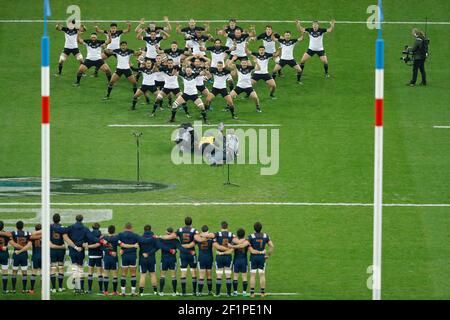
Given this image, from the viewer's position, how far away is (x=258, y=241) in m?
33.1

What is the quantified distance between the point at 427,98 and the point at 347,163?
23.8 ft

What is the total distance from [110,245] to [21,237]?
2303 millimetres

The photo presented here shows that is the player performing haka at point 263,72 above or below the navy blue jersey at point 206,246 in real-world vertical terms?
above

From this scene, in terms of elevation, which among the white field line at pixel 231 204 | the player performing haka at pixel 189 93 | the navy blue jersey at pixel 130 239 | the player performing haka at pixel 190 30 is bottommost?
the navy blue jersey at pixel 130 239

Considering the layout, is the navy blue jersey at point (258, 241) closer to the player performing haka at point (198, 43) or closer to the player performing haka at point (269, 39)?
the player performing haka at point (198, 43)

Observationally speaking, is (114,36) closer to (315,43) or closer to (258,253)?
(315,43)

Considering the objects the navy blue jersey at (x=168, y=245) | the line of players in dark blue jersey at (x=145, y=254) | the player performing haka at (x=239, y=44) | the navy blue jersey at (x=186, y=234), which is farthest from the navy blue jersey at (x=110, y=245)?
the player performing haka at (x=239, y=44)

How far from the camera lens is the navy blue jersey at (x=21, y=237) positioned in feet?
109

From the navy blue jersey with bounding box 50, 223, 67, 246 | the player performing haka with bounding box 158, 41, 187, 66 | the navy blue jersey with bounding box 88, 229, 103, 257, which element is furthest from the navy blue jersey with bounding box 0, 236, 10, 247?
the player performing haka with bounding box 158, 41, 187, 66

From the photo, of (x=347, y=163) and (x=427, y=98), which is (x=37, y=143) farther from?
(x=427, y=98)

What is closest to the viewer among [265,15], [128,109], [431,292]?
[431,292]

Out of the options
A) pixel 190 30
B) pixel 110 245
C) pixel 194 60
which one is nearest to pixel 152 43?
pixel 190 30

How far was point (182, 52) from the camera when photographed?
4862 centimetres

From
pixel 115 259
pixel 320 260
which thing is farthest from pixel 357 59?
pixel 115 259
